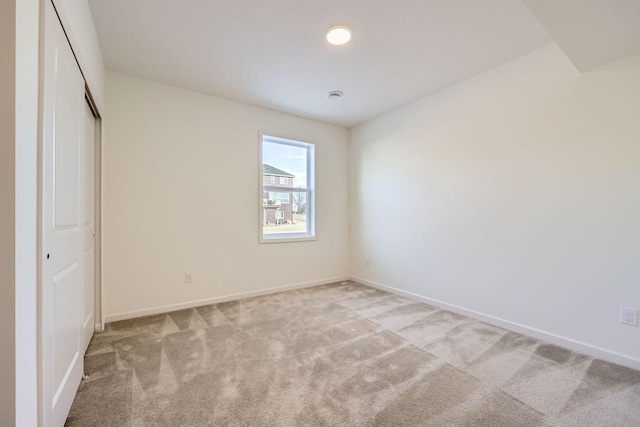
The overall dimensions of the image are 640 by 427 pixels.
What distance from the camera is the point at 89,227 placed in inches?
90.5

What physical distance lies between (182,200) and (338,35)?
7.68 feet

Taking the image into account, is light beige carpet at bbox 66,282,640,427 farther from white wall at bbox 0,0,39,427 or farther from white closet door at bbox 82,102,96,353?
white wall at bbox 0,0,39,427

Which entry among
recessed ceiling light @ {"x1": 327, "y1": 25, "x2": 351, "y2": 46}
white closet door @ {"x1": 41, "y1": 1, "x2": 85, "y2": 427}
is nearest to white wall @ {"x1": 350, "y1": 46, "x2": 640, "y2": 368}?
recessed ceiling light @ {"x1": 327, "y1": 25, "x2": 351, "y2": 46}

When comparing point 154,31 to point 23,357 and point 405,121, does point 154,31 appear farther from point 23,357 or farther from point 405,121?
point 405,121

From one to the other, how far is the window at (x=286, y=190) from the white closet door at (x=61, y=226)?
2.12 m

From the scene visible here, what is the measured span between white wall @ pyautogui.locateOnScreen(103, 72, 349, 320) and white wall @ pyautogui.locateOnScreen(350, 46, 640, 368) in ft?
5.92

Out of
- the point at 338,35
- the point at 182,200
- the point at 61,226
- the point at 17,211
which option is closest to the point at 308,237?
the point at 182,200

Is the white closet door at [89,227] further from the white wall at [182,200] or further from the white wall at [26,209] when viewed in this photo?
the white wall at [26,209]

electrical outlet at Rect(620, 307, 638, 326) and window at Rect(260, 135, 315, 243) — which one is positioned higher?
window at Rect(260, 135, 315, 243)

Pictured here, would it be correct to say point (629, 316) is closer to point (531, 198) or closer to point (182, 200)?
point (531, 198)

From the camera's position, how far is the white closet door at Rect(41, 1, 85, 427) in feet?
3.71

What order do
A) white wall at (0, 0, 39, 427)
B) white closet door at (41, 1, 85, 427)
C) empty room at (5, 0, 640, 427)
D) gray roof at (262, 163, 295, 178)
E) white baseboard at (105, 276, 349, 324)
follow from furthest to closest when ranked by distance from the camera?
gray roof at (262, 163, 295, 178) → white baseboard at (105, 276, 349, 324) → empty room at (5, 0, 640, 427) → white closet door at (41, 1, 85, 427) → white wall at (0, 0, 39, 427)

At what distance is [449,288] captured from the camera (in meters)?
3.08

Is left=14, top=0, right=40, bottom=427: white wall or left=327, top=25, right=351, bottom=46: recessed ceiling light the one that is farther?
left=327, top=25, right=351, bottom=46: recessed ceiling light
